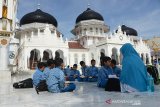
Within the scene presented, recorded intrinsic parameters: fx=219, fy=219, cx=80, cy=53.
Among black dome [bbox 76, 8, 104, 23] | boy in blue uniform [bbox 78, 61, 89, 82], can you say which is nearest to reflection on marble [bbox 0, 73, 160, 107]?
boy in blue uniform [bbox 78, 61, 89, 82]

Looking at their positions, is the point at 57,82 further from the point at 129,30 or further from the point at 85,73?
the point at 129,30

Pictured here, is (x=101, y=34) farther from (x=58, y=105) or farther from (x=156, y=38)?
(x=58, y=105)

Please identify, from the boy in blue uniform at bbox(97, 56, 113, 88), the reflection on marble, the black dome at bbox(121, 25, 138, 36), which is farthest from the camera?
the black dome at bbox(121, 25, 138, 36)

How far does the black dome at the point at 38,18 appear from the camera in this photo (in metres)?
35.9

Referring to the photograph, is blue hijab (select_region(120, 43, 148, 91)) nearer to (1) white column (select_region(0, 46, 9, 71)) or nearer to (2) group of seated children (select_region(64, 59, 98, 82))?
(2) group of seated children (select_region(64, 59, 98, 82))

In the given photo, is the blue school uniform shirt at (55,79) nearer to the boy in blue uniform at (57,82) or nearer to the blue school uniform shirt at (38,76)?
the boy in blue uniform at (57,82)

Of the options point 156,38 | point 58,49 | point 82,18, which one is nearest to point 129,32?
point 82,18

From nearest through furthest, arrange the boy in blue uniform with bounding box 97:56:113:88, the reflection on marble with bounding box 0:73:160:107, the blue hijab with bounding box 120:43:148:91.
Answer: the reflection on marble with bounding box 0:73:160:107 < the blue hijab with bounding box 120:43:148:91 < the boy in blue uniform with bounding box 97:56:113:88

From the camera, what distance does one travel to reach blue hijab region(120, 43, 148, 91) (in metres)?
5.98

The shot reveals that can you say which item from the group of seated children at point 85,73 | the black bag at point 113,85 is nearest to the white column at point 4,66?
the group of seated children at point 85,73

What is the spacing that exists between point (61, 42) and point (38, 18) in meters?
6.80

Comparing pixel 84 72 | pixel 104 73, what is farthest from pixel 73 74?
pixel 104 73

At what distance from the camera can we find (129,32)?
47.0 metres

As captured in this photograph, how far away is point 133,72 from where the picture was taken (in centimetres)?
596
